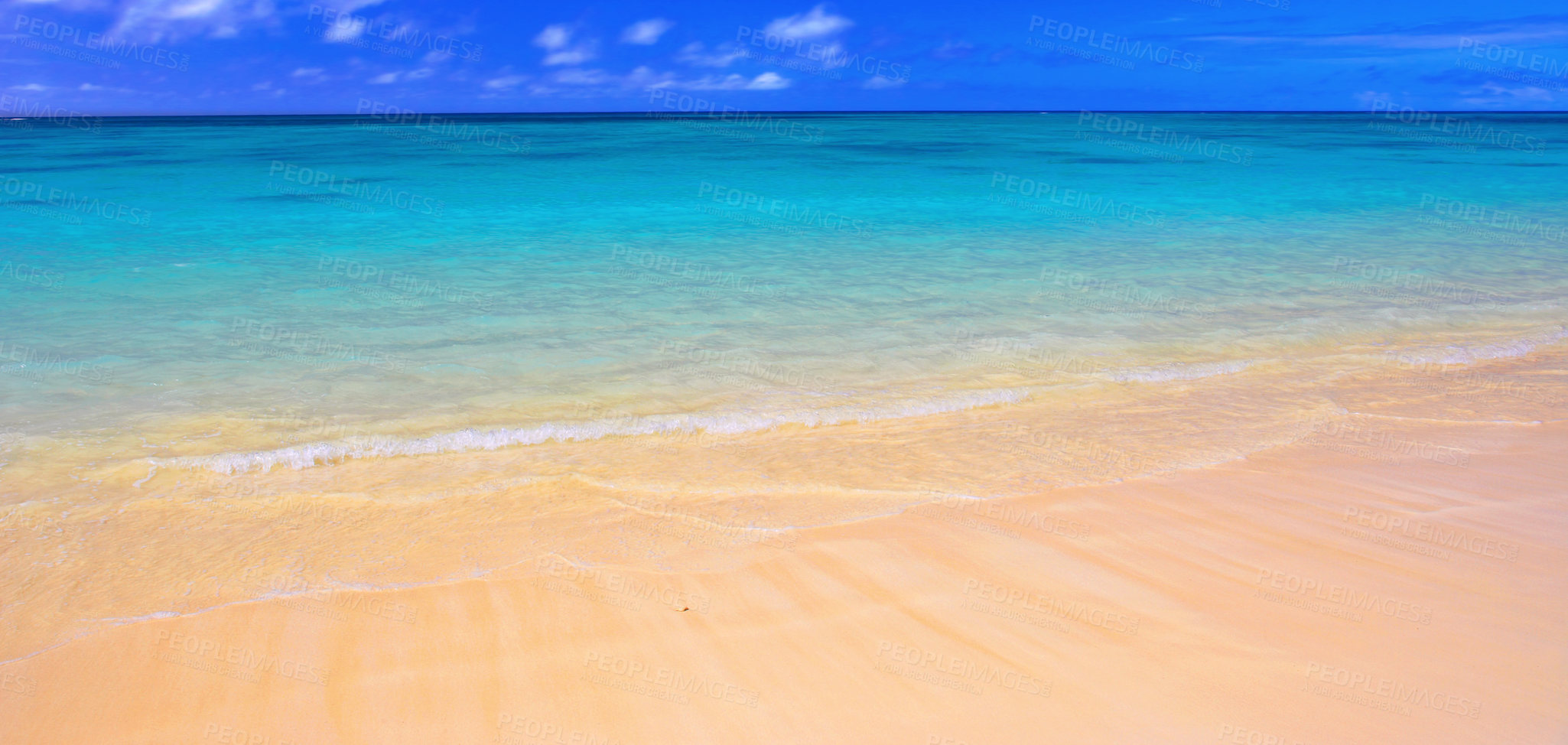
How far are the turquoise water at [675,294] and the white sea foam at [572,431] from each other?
0.09 feet

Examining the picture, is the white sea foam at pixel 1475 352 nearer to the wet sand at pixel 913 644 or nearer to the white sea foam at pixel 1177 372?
the white sea foam at pixel 1177 372

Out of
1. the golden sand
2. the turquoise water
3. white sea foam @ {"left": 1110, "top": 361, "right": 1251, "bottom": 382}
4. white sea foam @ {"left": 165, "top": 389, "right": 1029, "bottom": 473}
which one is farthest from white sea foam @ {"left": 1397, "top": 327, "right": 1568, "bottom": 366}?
white sea foam @ {"left": 165, "top": 389, "right": 1029, "bottom": 473}

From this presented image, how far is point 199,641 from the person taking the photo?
2.89 meters

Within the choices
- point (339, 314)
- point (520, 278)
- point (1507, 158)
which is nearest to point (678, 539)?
point (339, 314)

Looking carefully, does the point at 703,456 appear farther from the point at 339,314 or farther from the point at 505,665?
the point at 339,314

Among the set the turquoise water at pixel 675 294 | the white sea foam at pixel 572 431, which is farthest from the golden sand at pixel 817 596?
the turquoise water at pixel 675 294

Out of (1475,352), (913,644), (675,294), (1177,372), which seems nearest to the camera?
(913,644)

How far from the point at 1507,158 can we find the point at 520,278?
123 feet

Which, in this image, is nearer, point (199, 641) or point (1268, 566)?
point (199, 641)

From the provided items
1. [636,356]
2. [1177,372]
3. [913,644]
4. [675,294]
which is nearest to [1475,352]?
[1177,372]

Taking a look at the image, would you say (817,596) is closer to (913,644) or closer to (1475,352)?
(913,644)

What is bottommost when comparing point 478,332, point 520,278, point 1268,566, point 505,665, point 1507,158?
point 505,665

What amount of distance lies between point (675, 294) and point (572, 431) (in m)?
3.88

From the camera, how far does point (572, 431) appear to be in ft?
16.3
